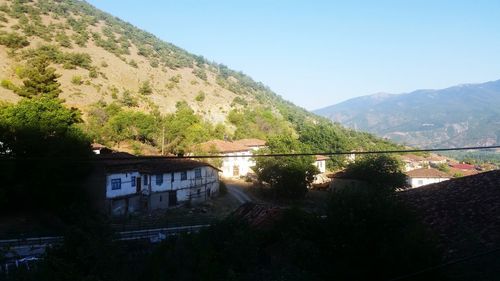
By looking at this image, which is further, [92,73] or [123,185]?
[92,73]

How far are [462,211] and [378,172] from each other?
34027 millimetres

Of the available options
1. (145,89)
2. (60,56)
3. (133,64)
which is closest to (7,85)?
(60,56)

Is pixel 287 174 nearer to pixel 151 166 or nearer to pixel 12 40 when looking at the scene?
pixel 151 166

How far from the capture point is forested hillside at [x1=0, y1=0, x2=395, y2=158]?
58750mm

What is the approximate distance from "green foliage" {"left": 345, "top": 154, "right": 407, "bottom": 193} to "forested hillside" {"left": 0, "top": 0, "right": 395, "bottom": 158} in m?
14.6

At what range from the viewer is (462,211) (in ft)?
55.5

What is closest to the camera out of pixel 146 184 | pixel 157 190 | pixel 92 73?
pixel 146 184

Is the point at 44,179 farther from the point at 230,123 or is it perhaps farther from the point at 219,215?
the point at 230,123

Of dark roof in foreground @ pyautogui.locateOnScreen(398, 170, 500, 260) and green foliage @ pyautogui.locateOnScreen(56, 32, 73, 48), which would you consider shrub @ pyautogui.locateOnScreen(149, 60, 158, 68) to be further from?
dark roof in foreground @ pyautogui.locateOnScreen(398, 170, 500, 260)

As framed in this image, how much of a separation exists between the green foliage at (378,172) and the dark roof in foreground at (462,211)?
27631 millimetres

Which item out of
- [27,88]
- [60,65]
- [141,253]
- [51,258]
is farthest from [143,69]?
[51,258]

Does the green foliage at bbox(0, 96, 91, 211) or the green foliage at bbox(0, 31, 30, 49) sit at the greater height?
the green foliage at bbox(0, 31, 30, 49)

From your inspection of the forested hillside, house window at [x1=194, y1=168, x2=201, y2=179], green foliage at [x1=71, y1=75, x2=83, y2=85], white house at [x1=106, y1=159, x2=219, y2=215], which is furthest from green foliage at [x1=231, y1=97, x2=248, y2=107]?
house window at [x1=194, y1=168, x2=201, y2=179]

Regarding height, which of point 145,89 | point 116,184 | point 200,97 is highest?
point 145,89
